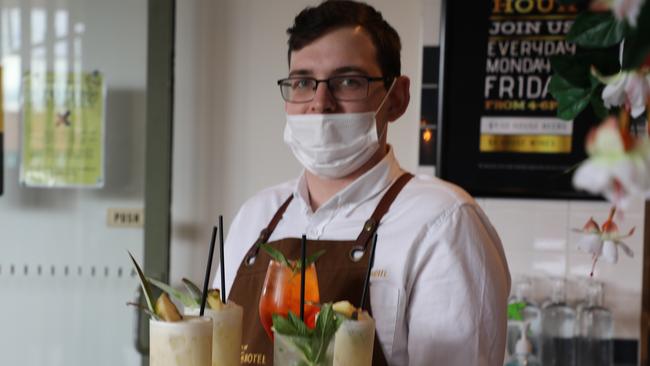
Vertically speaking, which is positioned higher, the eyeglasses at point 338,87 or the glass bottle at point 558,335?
the eyeglasses at point 338,87

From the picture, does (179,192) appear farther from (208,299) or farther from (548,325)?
(208,299)

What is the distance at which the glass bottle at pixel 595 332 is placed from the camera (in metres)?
2.48

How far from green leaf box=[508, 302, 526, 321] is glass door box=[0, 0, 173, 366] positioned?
3.94ft

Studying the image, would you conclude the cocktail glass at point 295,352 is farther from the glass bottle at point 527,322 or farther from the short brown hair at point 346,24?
the glass bottle at point 527,322

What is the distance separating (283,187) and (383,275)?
0.38 meters

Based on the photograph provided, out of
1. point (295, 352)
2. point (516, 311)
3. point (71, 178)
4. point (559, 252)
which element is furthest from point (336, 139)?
point (71, 178)

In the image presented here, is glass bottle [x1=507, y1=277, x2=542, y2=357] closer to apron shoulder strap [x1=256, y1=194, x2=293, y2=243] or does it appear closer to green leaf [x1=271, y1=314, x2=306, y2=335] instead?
apron shoulder strap [x1=256, y1=194, x2=293, y2=243]

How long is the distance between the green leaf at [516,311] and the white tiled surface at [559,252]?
14cm

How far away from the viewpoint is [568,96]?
2.27ft

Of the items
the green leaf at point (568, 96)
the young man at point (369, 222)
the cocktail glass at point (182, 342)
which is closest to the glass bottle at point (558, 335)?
the young man at point (369, 222)

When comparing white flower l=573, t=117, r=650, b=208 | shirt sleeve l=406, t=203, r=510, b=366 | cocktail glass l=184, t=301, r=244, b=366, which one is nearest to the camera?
white flower l=573, t=117, r=650, b=208

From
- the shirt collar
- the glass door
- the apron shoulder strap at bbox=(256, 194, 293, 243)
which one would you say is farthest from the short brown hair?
the glass door

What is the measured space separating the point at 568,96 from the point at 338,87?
78 cm

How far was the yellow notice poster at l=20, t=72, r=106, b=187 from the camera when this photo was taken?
2701 mm
